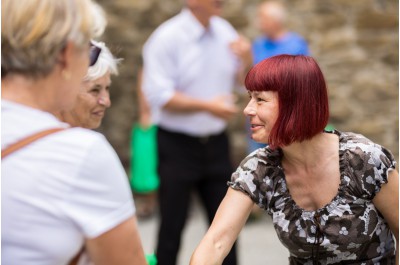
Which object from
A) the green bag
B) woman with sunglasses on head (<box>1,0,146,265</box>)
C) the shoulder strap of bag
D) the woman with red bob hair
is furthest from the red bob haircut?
the green bag

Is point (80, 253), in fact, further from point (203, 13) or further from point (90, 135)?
point (203, 13)

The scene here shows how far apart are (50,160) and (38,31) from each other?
0.83 feet

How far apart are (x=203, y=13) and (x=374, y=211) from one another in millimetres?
2345

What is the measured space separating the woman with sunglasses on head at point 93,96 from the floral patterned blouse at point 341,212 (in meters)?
0.56

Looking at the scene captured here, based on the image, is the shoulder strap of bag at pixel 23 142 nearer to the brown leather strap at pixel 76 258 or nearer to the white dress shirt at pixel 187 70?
the brown leather strap at pixel 76 258

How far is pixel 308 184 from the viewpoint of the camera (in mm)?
2430

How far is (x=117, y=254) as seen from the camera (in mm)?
1613

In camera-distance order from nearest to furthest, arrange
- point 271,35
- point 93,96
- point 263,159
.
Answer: point 263,159 < point 93,96 < point 271,35

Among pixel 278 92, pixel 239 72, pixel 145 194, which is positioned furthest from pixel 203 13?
pixel 145 194

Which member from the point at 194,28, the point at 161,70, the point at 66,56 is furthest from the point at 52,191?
the point at 194,28

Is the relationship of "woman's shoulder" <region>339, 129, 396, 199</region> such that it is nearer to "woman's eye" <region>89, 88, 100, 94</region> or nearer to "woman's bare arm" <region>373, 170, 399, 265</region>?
"woman's bare arm" <region>373, 170, 399, 265</region>

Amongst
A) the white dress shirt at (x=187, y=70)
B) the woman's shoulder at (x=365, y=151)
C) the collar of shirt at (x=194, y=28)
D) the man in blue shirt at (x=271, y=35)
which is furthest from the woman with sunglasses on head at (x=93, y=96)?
the man in blue shirt at (x=271, y=35)

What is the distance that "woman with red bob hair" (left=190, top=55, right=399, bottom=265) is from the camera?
2.34 meters

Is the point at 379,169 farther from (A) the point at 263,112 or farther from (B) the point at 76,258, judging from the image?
(B) the point at 76,258
